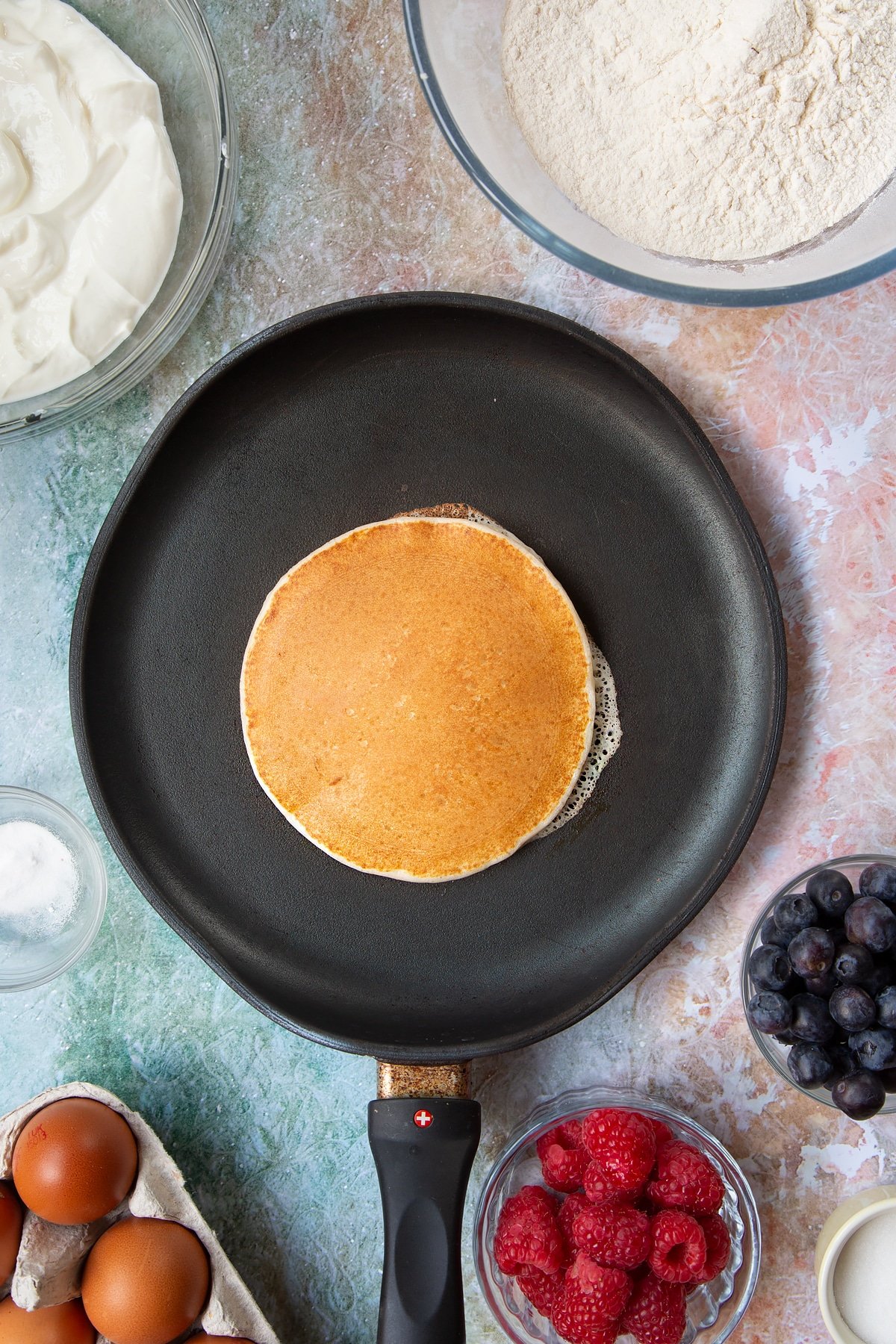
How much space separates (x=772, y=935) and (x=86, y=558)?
0.93 meters

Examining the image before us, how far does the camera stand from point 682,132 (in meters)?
0.94

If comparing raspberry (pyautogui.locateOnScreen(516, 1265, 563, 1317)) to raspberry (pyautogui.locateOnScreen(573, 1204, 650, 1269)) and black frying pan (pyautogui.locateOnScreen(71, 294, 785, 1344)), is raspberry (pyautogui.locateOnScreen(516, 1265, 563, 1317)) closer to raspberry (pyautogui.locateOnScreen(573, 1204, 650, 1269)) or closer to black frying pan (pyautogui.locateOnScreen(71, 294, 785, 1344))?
raspberry (pyautogui.locateOnScreen(573, 1204, 650, 1269))

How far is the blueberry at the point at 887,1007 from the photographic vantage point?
0.97 metres

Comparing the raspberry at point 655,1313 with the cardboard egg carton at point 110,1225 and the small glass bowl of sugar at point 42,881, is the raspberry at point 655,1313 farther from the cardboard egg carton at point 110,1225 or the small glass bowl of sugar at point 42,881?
the small glass bowl of sugar at point 42,881

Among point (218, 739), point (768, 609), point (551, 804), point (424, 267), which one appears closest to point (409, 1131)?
point (551, 804)

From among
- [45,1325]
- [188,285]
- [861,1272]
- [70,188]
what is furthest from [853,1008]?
[70,188]

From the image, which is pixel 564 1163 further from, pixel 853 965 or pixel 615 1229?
pixel 853 965

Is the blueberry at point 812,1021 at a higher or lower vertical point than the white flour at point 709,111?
lower

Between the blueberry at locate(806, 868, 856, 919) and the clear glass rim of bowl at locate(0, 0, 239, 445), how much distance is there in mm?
966

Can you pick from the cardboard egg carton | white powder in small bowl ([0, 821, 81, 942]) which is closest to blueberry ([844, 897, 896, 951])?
the cardboard egg carton

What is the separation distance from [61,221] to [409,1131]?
42.3 inches

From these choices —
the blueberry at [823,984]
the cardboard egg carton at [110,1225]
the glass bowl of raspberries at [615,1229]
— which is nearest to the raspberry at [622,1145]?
the glass bowl of raspberries at [615,1229]

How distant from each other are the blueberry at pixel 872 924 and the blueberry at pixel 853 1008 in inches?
1.9

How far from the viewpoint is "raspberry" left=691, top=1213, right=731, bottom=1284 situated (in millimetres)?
1033
